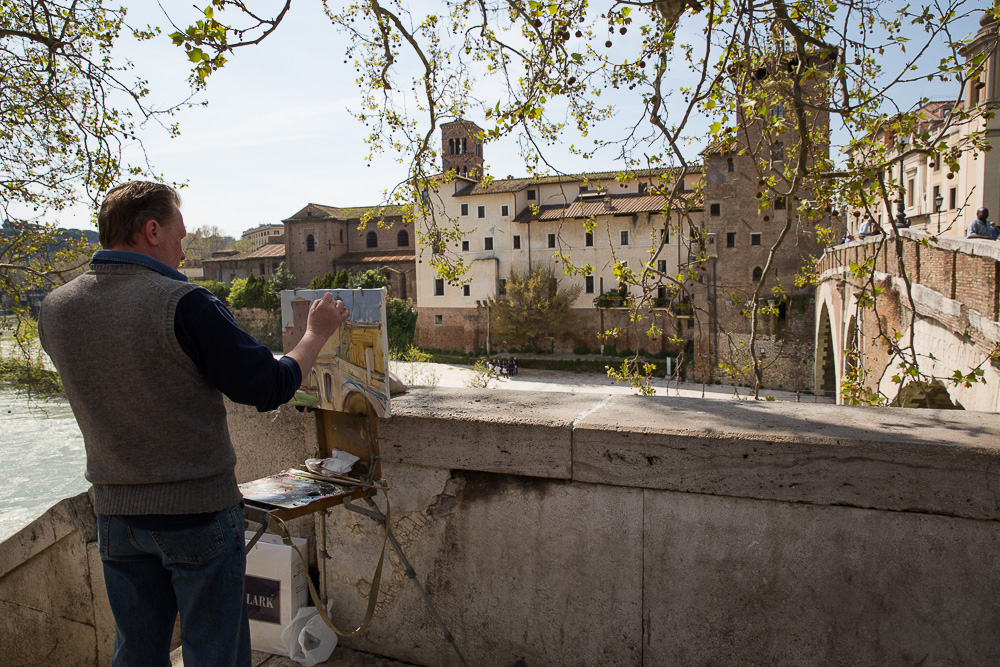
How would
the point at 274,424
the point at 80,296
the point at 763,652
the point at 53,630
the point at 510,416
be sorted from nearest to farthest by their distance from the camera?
1. the point at 80,296
2. the point at 763,652
3. the point at 510,416
4. the point at 274,424
5. the point at 53,630

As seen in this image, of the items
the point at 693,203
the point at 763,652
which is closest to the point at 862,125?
the point at 693,203

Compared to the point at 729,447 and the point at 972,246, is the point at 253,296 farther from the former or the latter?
the point at 729,447

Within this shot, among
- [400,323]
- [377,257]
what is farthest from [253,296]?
[400,323]

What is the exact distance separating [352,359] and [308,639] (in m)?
1.05

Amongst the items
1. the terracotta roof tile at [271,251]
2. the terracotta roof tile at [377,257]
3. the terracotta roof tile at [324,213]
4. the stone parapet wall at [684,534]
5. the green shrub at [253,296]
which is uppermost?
the terracotta roof tile at [324,213]

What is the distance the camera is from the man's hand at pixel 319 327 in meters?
1.62

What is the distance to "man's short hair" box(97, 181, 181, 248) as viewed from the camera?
144cm

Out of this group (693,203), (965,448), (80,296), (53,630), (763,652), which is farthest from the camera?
(693,203)

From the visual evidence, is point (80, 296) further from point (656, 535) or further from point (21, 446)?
point (21, 446)

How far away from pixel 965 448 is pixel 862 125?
3825 mm

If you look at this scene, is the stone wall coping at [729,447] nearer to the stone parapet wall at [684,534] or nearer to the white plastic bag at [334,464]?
the stone parapet wall at [684,534]

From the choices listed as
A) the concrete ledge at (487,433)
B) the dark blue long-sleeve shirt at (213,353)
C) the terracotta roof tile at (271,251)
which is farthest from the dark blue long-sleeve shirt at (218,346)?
the terracotta roof tile at (271,251)

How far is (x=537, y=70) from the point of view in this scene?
5340mm

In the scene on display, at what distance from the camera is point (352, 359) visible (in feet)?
6.32
